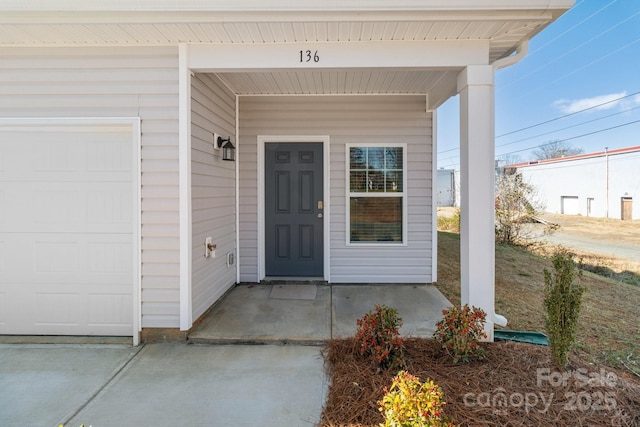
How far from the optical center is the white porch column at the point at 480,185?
115 inches

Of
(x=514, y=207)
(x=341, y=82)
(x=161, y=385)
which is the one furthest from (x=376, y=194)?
(x=514, y=207)

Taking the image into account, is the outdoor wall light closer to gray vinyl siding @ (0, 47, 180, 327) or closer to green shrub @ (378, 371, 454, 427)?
gray vinyl siding @ (0, 47, 180, 327)

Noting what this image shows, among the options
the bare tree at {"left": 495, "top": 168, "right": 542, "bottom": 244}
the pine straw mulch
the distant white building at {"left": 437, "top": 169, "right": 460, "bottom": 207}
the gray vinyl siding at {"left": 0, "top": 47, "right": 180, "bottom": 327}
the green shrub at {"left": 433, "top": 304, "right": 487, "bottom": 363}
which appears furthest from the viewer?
the distant white building at {"left": 437, "top": 169, "right": 460, "bottom": 207}

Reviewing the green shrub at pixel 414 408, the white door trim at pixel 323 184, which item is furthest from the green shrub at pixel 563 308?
the white door trim at pixel 323 184

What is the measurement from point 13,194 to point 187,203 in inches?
64.4

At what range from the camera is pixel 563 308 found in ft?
7.54

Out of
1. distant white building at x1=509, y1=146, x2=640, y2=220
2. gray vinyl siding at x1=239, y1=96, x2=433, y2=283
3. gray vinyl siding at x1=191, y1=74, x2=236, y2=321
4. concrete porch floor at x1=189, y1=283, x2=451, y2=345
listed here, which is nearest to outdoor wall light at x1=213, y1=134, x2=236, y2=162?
gray vinyl siding at x1=191, y1=74, x2=236, y2=321

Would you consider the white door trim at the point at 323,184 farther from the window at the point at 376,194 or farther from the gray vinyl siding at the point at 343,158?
the window at the point at 376,194

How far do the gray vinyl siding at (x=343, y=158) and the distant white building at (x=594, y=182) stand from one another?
28.8 feet

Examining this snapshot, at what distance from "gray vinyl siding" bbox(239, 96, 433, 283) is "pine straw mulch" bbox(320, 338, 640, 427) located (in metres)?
1.98

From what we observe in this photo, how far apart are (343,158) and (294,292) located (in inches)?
75.9

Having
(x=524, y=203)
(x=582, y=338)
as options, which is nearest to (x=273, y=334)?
(x=582, y=338)

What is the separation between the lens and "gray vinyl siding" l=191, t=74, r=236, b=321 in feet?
10.7

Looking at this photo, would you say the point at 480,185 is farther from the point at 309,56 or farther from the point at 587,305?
the point at 587,305
